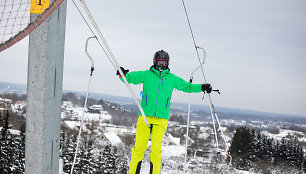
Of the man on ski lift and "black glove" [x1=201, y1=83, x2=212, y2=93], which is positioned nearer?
the man on ski lift

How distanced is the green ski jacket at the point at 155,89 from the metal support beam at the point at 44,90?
1.47m

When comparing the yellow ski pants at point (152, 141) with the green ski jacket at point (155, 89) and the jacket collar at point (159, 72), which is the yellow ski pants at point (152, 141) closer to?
the green ski jacket at point (155, 89)

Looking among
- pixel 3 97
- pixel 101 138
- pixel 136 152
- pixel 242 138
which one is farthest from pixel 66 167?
pixel 3 97

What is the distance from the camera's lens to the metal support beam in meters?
1.97

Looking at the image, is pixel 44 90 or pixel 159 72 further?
pixel 159 72

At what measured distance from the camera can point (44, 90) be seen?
1985mm

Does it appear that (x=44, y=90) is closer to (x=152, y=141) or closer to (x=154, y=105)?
(x=154, y=105)

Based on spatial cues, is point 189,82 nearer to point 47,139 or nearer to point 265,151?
point 47,139

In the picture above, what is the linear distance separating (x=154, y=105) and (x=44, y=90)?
182cm

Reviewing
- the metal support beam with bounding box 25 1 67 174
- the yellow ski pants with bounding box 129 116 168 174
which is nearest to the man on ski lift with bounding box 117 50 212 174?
the yellow ski pants with bounding box 129 116 168 174

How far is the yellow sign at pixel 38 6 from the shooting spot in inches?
78.8

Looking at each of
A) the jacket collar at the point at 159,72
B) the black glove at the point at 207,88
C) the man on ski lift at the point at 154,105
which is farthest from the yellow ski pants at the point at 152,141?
the black glove at the point at 207,88

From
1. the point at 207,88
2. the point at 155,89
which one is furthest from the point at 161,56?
the point at 207,88

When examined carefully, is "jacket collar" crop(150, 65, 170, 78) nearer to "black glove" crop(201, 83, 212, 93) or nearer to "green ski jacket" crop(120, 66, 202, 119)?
"green ski jacket" crop(120, 66, 202, 119)
